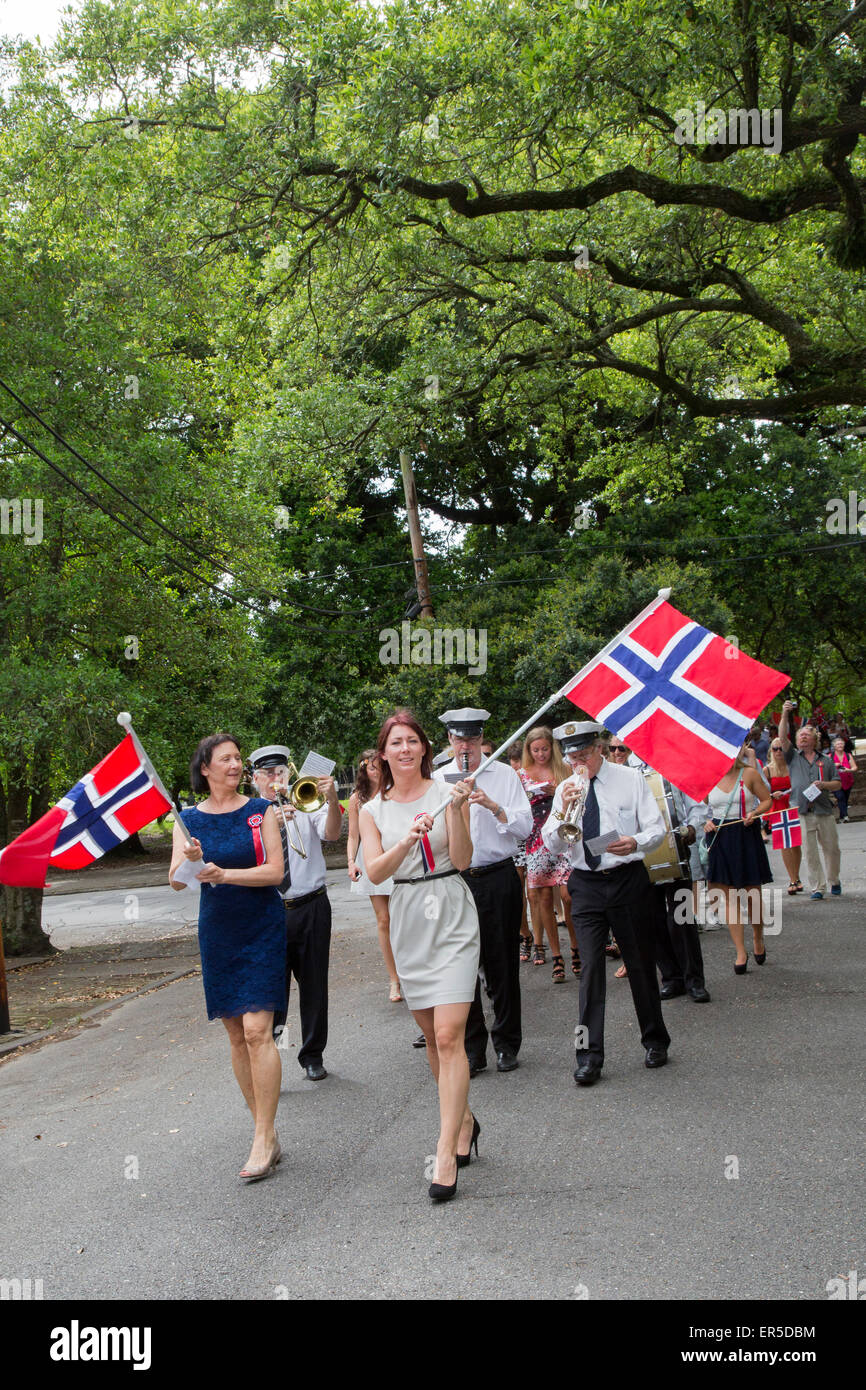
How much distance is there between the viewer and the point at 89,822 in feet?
21.9

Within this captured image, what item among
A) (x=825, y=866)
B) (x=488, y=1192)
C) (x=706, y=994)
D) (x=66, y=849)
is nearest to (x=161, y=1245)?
(x=488, y=1192)

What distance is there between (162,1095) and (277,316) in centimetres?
908

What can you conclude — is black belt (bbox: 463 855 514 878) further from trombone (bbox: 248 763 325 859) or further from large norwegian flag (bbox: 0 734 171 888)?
large norwegian flag (bbox: 0 734 171 888)

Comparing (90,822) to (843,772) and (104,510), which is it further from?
(843,772)

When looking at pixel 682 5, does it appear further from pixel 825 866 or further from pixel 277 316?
pixel 825 866

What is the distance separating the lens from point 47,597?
13.1 meters

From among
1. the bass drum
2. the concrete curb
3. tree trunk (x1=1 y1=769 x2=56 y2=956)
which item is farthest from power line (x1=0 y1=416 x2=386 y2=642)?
the bass drum

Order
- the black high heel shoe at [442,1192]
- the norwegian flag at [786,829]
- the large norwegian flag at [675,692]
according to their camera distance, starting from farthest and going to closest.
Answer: the norwegian flag at [786,829] → the large norwegian flag at [675,692] → the black high heel shoe at [442,1192]

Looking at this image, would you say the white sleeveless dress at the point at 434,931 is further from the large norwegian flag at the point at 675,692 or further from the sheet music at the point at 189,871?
the large norwegian flag at the point at 675,692

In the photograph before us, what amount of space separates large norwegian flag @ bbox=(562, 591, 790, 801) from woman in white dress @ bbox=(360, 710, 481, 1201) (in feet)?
4.30

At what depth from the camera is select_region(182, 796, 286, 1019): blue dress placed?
5.40 meters

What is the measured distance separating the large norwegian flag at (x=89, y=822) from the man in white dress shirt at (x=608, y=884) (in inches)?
92.5

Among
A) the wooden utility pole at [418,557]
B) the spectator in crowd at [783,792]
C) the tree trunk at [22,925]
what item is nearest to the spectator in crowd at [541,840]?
the spectator in crowd at [783,792]

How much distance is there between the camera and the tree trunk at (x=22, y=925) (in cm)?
1465
